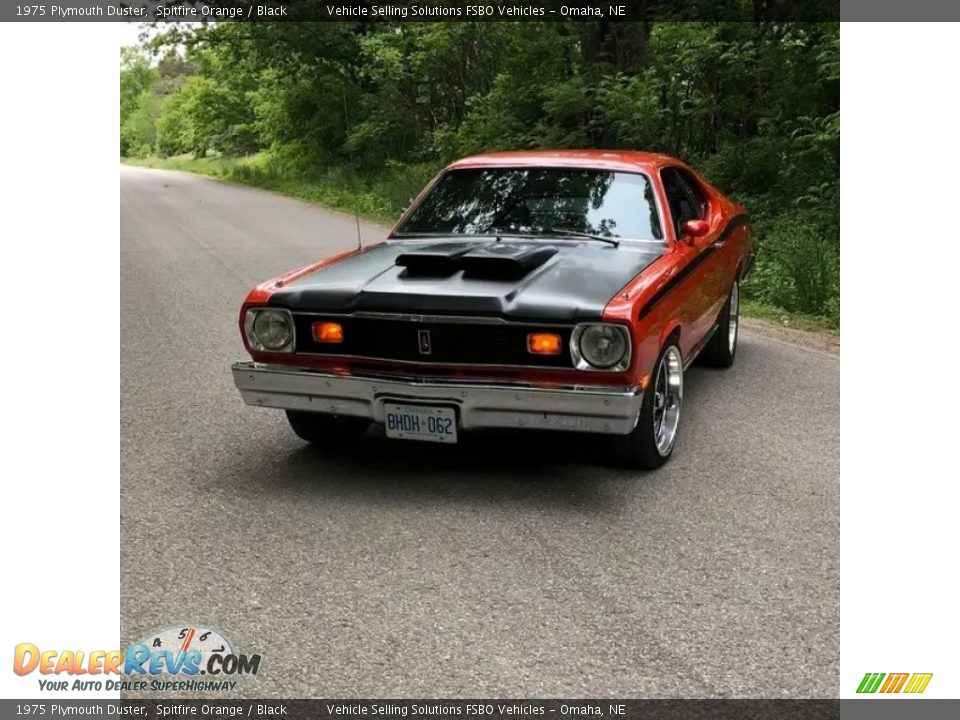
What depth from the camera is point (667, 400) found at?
5141 millimetres

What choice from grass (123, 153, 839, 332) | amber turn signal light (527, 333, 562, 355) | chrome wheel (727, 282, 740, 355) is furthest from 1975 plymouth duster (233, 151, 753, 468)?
grass (123, 153, 839, 332)

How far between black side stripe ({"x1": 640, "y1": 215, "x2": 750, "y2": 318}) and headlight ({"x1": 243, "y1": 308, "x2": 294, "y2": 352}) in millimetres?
1660

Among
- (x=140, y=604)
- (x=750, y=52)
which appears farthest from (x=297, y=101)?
(x=140, y=604)

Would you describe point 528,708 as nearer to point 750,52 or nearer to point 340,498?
point 340,498

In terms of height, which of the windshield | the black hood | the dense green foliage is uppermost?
the dense green foliage

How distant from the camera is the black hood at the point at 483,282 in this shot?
14.6ft

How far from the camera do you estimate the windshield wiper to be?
5383mm

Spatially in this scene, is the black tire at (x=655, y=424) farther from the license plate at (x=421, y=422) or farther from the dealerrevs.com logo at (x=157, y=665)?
the dealerrevs.com logo at (x=157, y=665)

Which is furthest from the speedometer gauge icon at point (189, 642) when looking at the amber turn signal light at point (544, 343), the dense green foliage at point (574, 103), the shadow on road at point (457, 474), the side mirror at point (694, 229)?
the side mirror at point (694, 229)

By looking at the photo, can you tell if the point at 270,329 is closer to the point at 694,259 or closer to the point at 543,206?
the point at 543,206

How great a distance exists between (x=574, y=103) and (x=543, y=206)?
38.1 ft

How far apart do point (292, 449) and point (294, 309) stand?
36.0 inches

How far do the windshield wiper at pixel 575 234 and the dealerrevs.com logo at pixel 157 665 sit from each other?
2.92 meters

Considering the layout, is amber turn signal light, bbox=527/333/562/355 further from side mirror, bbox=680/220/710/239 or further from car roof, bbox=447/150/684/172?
car roof, bbox=447/150/684/172
